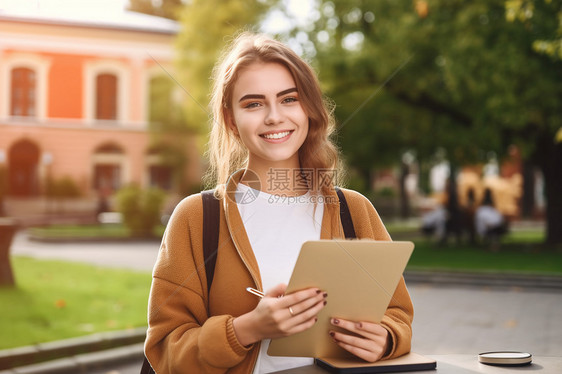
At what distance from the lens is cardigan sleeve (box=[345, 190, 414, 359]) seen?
6.61 ft

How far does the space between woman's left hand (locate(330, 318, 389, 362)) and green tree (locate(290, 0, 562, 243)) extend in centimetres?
1000

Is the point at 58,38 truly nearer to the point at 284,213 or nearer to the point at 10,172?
the point at 10,172

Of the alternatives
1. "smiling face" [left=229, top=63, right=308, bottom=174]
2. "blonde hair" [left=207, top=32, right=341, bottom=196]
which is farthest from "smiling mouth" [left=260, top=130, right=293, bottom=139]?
"blonde hair" [left=207, top=32, right=341, bottom=196]

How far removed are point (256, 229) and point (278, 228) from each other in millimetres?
71

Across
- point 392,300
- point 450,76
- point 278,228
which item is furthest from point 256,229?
point 450,76

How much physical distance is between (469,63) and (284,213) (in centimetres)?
1255

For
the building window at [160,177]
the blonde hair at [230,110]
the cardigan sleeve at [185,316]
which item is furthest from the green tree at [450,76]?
the building window at [160,177]

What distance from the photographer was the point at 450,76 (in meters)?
14.3

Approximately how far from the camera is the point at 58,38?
29.6m

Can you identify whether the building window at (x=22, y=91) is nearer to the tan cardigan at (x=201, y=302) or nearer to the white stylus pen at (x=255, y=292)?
the tan cardigan at (x=201, y=302)

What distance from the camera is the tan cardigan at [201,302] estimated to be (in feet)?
6.25

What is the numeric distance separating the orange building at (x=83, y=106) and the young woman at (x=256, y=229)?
26.4 metres

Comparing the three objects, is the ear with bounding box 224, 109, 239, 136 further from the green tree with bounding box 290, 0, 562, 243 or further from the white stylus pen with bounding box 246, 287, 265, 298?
the green tree with bounding box 290, 0, 562, 243

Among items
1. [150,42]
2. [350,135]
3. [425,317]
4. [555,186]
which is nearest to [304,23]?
[350,135]
